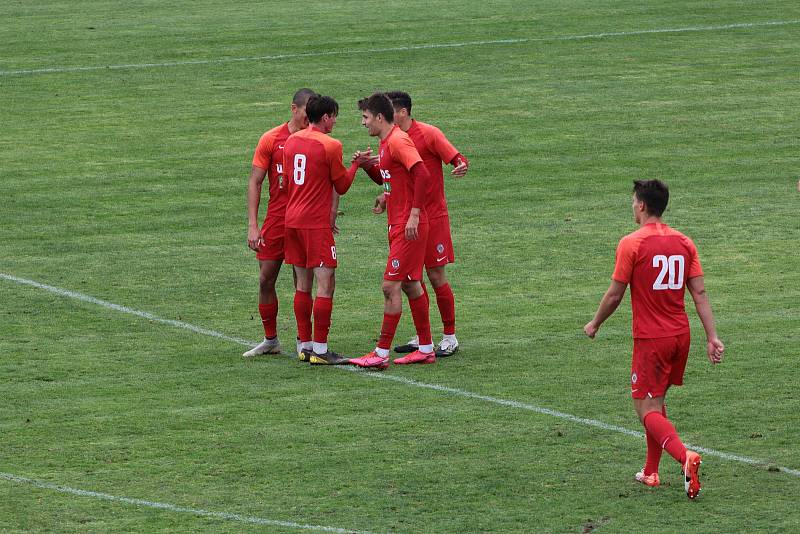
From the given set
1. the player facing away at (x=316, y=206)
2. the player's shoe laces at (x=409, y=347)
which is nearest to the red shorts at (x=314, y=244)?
the player facing away at (x=316, y=206)

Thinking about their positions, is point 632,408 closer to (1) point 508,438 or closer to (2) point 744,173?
(1) point 508,438

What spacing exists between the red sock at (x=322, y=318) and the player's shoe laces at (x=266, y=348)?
21.2 inches

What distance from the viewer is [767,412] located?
10461 mm

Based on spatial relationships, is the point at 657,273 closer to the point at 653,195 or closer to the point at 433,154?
the point at 653,195

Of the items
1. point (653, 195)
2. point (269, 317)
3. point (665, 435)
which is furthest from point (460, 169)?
point (665, 435)

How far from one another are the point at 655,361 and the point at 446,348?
11.6ft

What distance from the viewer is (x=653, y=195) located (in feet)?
29.0

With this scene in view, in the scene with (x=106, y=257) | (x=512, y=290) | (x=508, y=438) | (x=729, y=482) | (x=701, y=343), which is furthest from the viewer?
(x=106, y=257)

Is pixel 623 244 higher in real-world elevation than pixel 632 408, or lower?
higher

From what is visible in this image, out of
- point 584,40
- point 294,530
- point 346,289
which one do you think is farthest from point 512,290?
point 584,40

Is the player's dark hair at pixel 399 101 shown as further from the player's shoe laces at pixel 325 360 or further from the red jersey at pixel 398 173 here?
the player's shoe laces at pixel 325 360

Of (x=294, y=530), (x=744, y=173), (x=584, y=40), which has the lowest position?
(x=294, y=530)

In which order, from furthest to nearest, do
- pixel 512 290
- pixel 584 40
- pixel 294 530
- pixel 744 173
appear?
pixel 584 40 < pixel 744 173 < pixel 512 290 < pixel 294 530

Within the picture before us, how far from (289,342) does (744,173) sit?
885 cm
